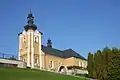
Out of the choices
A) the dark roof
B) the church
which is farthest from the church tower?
the dark roof

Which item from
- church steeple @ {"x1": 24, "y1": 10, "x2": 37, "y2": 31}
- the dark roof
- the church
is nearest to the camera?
the church

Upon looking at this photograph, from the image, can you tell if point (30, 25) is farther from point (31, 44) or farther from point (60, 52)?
point (60, 52)

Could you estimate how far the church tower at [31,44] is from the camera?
8806 cm

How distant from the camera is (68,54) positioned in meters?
99.1

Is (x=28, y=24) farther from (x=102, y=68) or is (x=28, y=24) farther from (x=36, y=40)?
(x=102, y=68)

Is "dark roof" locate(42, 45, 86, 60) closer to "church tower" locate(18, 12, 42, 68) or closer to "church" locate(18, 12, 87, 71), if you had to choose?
"church" locate(18, 12, 87, 71)

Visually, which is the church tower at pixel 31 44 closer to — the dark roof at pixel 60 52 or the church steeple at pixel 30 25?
the church steeple at pixel 30 25

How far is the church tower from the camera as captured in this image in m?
88.1

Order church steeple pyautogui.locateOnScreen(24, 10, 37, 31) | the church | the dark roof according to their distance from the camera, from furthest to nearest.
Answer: the dark roof → church steeple pyautogui.locateOnScreen(24, 10, 37, 31) → the church

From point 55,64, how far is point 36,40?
9.57 meters

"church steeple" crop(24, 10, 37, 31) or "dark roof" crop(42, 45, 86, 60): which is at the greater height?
"church steeple" crop(24, 10, 37, 31)

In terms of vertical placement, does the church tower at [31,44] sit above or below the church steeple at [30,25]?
below

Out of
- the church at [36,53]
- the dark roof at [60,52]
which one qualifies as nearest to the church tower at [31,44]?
the church at [36,53]

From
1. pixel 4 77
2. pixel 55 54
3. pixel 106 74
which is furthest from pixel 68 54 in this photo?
pixel 4 77
